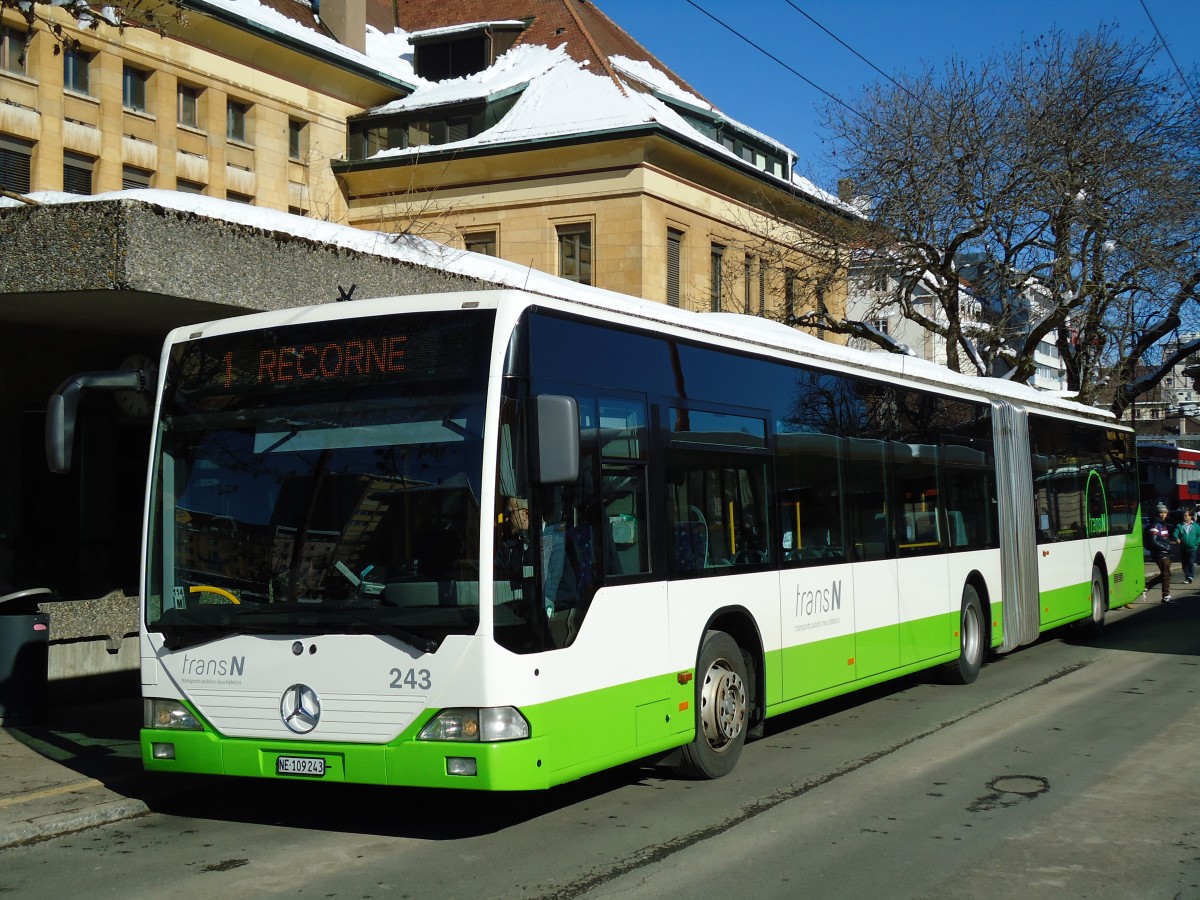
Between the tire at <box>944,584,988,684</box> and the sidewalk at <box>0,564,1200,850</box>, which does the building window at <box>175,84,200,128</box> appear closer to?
the sidewalk at <box>0,564,1200,850</box>

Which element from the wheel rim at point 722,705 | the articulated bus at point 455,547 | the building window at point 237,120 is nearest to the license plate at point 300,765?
→ the articulated bus at point 455,547

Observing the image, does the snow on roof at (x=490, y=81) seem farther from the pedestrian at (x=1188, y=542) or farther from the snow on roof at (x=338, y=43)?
the pedestrian at (x=1188, y=542)

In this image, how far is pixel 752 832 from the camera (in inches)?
295

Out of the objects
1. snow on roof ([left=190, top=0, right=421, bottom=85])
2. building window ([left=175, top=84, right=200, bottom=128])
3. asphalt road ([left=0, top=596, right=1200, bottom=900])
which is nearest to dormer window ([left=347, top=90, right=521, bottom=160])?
snow on roof ([left=190, top=0, right=421, bottom=85])

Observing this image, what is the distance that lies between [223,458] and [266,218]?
16.2ft

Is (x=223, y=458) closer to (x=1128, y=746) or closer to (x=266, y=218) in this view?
(x=266, y=218)

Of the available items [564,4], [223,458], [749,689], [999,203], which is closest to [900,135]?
[999,203]

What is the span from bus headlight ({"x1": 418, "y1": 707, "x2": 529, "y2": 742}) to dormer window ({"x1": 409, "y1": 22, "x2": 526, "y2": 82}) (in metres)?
40.9

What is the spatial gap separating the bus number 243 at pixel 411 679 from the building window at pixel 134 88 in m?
36.7

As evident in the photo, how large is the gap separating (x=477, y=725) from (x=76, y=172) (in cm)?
3617

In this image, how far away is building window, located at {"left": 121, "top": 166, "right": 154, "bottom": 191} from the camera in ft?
131

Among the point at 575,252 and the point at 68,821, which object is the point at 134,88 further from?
the point at 68,821

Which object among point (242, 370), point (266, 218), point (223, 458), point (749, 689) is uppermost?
point (266, 218)

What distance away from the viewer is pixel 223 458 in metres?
7.78
